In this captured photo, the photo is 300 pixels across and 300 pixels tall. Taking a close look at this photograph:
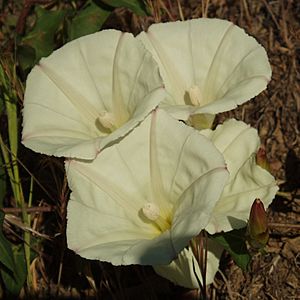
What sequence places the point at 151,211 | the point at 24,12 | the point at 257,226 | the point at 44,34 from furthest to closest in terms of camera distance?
the point at 44,34, the point at 24,12, the point at 151,211, the point at 257,226

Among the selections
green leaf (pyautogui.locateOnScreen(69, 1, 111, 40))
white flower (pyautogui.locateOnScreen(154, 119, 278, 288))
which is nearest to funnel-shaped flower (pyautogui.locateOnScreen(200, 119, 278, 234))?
white flower (pyautogui.locateOnScreen(154, 119, 278, 288))

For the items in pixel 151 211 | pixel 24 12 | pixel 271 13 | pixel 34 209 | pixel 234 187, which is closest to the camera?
pixel 151 211

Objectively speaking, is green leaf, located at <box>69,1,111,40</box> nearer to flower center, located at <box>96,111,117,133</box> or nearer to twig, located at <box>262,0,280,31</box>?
flower center, located at <box>96,111,117,133</box>

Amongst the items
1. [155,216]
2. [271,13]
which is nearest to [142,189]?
[155,216]

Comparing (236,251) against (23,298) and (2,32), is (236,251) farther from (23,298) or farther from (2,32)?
(2,32)

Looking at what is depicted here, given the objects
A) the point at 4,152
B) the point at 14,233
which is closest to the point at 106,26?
the point at 4,152

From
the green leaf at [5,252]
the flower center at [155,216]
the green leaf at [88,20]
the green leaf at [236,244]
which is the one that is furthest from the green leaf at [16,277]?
the green leaf at [88,20]

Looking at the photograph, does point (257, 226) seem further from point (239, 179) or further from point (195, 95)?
point (195, 95)
